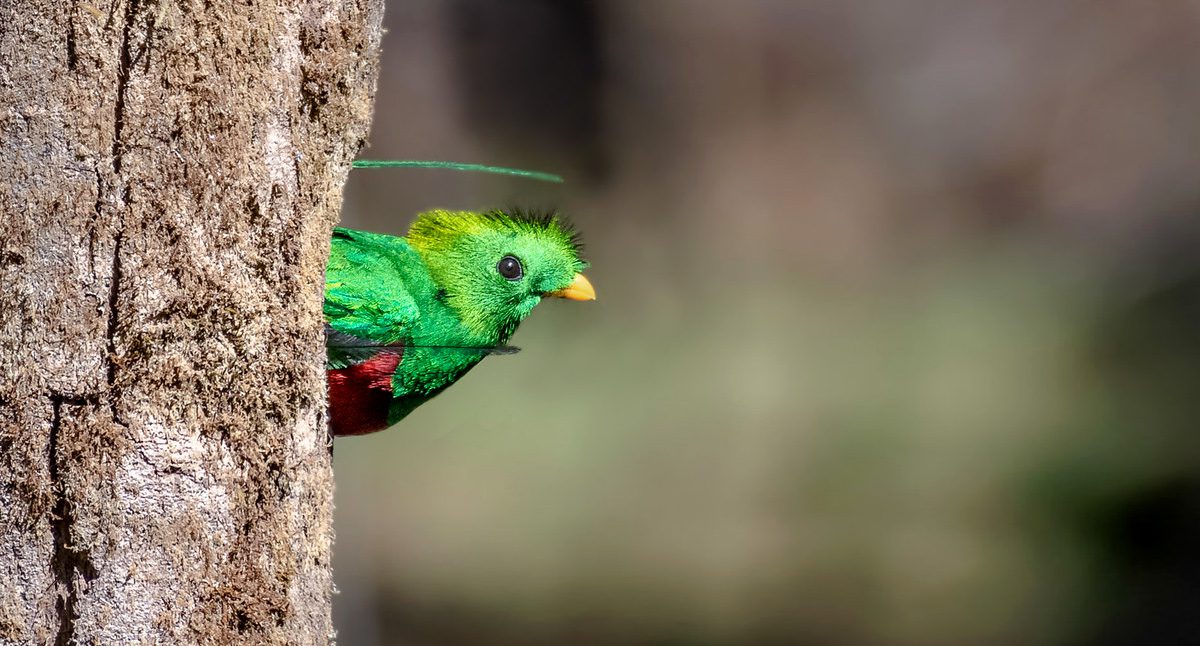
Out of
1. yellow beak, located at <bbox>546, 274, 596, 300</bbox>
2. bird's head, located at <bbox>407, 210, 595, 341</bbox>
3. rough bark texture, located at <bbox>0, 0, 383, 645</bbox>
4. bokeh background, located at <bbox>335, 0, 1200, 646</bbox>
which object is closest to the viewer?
rough bark texture, located at <bbox>0, 0, 383, 645</bbox>

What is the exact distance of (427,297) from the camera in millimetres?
2814

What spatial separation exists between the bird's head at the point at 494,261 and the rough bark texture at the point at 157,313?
3.19 feet

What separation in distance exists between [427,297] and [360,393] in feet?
1.00

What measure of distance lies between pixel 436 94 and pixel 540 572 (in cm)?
290

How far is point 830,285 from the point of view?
8.04 meters

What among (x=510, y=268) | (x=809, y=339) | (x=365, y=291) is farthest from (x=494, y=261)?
(x=809, y=339)

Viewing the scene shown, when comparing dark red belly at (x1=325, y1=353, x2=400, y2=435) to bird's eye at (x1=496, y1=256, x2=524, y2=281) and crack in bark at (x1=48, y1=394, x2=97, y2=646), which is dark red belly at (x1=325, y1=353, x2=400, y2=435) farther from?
crack in bark at (x1=48, y1=394, x2=97, y2=646)

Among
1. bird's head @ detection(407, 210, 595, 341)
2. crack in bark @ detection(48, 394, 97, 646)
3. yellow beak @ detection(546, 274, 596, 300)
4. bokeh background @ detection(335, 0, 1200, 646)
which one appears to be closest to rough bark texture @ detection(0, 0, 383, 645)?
crack in bark @ detection(48, 394, 97, 646)

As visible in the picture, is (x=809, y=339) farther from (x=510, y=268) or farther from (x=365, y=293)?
(x=365, y=293)

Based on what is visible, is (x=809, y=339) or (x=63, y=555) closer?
(x=63, y=555)

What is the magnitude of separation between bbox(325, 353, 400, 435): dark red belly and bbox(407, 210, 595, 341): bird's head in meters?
0.28

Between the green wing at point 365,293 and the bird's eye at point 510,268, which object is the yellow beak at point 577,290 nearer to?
the bird's eye at point 510,268

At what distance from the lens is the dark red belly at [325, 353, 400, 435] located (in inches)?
102

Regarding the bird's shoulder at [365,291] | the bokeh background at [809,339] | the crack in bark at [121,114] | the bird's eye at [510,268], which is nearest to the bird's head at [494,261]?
the bird's eye at [510,268]
